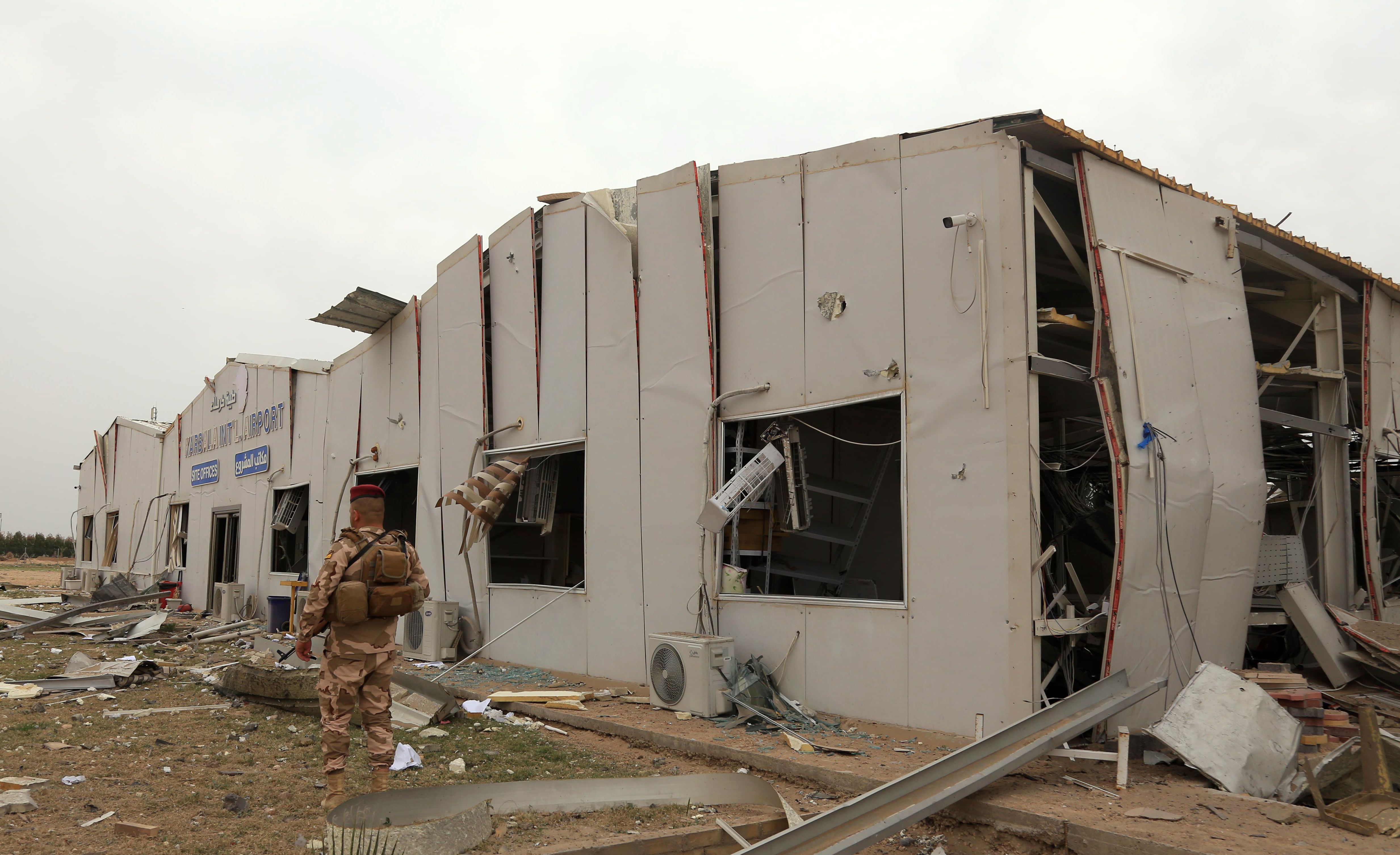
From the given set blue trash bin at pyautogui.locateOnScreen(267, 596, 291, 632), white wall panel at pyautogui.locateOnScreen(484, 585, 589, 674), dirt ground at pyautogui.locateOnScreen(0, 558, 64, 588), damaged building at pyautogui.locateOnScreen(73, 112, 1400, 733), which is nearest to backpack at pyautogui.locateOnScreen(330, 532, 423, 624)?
damaged building at pyautogui.locateOnScreen(73, 112, 1400, 733)

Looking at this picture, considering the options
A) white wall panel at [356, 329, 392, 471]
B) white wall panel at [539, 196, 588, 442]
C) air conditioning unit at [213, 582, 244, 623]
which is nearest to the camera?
white wall panel at [539, 196, 588, 442]

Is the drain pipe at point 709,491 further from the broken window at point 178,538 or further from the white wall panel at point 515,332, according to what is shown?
the broken window at point 178,538

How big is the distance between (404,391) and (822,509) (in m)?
6.29

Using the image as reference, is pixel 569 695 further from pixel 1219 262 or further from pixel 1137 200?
pixel 1219 262

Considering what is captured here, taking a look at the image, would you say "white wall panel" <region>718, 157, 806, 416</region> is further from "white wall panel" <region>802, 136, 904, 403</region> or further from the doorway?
the doorway

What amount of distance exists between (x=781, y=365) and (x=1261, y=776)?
4.43 meters

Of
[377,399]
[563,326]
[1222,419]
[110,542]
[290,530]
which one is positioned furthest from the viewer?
[110,542]

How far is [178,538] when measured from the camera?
72.1ft

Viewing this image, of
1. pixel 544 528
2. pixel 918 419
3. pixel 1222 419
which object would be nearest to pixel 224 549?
pixel 544 528

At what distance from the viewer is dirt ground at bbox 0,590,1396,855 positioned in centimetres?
460

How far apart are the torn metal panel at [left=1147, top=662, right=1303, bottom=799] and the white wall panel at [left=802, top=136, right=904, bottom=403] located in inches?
116

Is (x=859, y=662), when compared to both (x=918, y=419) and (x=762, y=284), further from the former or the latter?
(x=762, y=284)

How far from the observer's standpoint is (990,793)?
5.17 meters

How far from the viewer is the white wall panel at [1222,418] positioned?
7488mm
